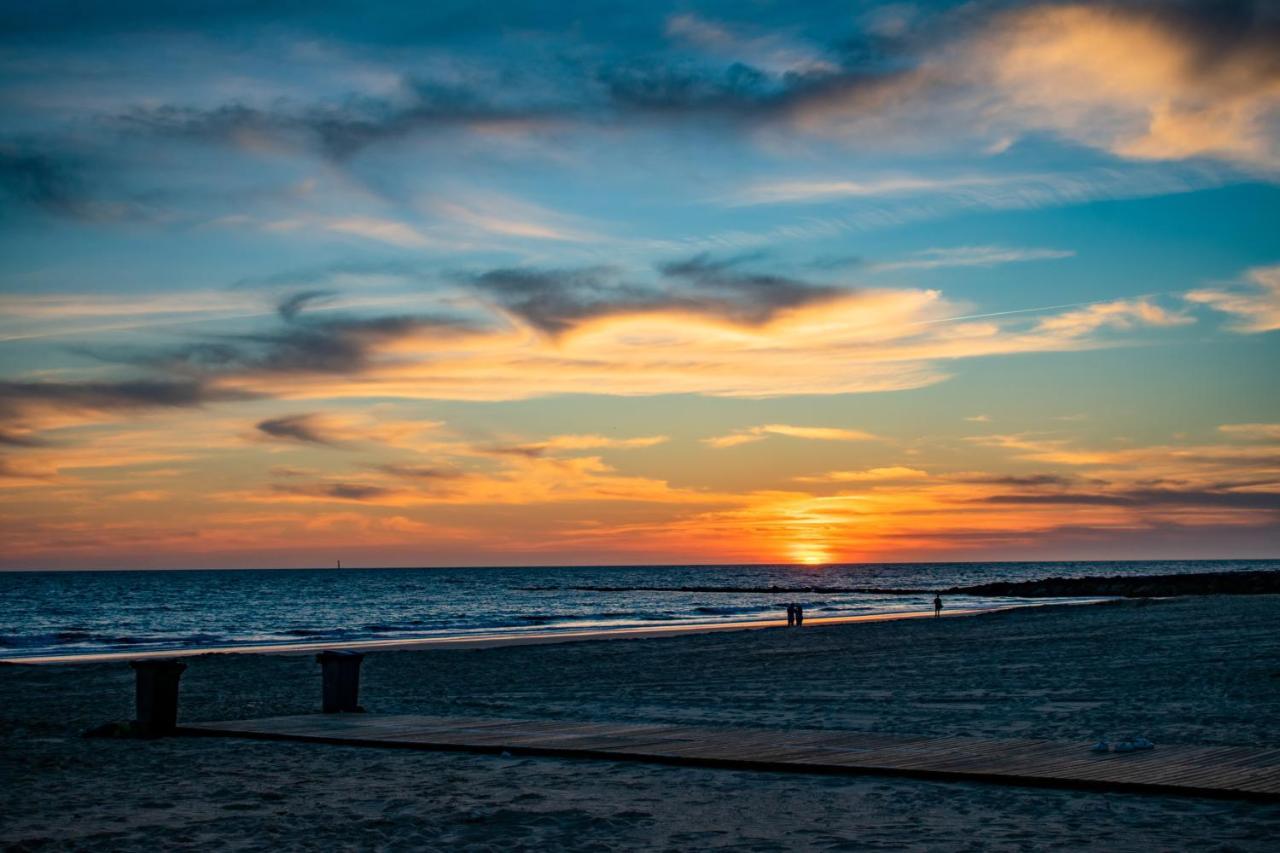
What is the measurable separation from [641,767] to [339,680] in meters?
7.55

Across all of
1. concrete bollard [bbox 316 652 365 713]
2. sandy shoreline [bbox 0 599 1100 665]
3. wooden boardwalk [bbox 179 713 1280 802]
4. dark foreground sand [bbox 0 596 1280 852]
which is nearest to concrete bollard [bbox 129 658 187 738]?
wooden boardwalk [bbox 179 713 1280 802]

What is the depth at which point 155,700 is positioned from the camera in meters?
16.5

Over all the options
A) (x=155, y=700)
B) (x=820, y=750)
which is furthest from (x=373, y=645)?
(x=820, y=750)

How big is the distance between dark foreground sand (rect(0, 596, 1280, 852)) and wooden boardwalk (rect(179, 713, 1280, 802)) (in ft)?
1.39

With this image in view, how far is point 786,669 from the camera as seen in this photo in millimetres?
28203

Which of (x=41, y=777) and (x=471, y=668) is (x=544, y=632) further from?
(x=41, y=777)

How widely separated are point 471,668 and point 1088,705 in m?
17.6

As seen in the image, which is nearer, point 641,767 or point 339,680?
point 641,767

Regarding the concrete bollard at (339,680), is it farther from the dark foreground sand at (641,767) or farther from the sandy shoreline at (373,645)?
the sandy shoreline at (373,645)

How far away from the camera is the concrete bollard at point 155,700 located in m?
16.4

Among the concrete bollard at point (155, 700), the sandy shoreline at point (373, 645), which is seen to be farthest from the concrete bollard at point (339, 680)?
the sandy shoreline at point (373, 645)

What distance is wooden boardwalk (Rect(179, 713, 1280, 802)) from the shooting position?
11086 mm

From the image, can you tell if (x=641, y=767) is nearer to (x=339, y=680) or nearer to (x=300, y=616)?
(x=339, y=680)

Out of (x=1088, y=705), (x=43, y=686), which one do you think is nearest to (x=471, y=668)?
(x=43, y=686)
